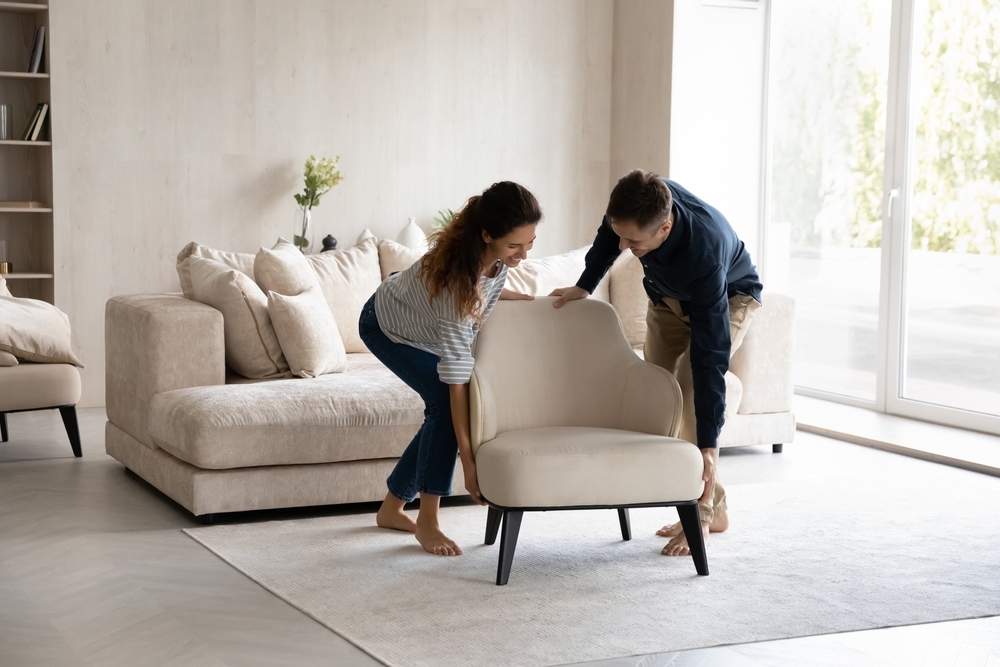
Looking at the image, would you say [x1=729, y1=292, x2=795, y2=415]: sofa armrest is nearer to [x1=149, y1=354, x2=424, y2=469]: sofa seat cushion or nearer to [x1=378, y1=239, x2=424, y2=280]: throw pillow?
[x1=378, y1=239, x2=424, y2=280]: throw pillow

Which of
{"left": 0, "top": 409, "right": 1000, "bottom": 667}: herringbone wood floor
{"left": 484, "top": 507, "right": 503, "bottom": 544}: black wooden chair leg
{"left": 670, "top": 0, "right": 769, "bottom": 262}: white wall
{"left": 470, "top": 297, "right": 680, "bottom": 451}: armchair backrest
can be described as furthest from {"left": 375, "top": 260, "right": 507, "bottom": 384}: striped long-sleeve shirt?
{"left": 670, "top": 0, "right": 769, "bottom": 262}: white wall

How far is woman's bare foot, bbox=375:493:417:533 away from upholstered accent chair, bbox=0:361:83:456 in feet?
5.34

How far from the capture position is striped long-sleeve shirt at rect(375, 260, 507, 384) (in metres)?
3.05

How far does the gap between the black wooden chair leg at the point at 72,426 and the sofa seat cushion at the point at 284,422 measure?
0.85 metres

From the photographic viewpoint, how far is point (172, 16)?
594 cm

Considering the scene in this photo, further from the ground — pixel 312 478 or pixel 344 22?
pixel 344 22

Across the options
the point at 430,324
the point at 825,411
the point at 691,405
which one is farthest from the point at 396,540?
the point at 825,411

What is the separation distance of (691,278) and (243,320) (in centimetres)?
179

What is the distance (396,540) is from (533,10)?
4.29 metres

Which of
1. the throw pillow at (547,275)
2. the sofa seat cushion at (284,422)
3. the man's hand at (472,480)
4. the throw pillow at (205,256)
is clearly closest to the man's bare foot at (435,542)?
the man's hand at (472,480)

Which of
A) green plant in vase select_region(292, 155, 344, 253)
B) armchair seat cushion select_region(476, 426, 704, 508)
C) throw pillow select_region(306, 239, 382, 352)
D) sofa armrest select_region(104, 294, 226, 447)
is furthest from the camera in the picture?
green plant in vase select_region(292, 155, 344, 253)

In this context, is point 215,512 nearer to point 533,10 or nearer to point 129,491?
point 129,491

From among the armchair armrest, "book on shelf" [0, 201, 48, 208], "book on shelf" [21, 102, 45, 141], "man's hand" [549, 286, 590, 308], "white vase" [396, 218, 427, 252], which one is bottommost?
the armchair armrest

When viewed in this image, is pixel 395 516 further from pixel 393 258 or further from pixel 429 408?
pixel 393 258
